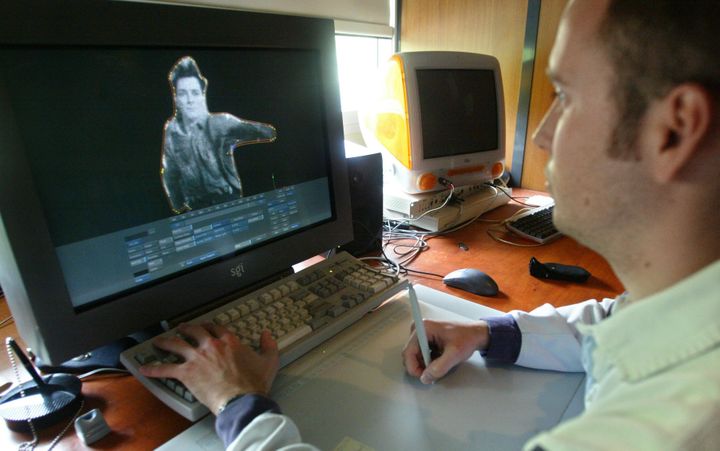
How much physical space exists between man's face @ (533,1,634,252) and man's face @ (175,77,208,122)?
48 centimetres

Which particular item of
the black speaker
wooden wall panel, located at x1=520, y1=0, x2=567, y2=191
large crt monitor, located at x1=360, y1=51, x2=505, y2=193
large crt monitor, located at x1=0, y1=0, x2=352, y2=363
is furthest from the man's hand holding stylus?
wooden wall panel, located at x1=520, y1=0, x2=567, y2=191

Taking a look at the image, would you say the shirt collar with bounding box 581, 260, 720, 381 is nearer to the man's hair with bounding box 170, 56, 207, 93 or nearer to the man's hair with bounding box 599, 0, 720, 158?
the man's hair with bounding box 599, 0, 720, 158

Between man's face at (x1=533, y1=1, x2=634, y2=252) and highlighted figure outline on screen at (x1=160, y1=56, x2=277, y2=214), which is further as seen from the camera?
highlighted figure outline on screen at (x1=160, y1=56, x2=277, y2=214)

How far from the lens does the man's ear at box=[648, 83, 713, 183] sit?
0.37 metres

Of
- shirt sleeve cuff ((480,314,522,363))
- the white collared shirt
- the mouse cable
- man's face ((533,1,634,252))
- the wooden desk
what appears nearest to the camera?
the white collared shirt

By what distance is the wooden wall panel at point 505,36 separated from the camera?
5.33 ft

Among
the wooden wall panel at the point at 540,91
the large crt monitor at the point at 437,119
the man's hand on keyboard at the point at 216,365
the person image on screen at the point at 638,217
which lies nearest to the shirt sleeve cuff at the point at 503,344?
the person image on screen at the point at 638,217

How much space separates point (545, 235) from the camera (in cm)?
118

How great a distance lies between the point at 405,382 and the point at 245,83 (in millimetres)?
519

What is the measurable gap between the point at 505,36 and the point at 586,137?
1.44m

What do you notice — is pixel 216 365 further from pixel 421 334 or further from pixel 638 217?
pixel 638 217

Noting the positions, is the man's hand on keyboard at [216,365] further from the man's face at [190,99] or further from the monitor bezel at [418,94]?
the monitor bezel at [418,94]

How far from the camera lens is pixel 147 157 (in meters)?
0.60

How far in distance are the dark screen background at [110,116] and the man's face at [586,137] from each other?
46 centimetres
